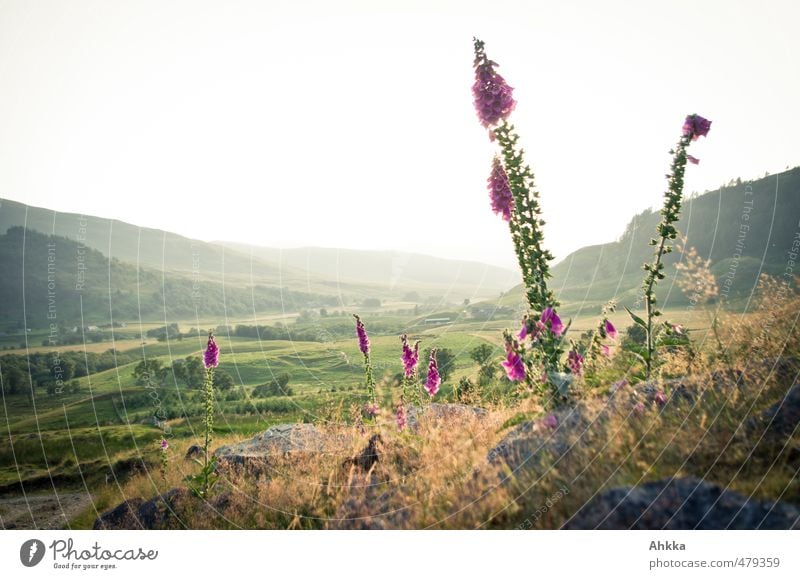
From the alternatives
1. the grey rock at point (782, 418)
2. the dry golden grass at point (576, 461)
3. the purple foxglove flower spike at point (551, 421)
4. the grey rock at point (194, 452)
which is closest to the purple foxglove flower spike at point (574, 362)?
the dry golden grass at point (576, 461)

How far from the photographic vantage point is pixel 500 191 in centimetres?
514

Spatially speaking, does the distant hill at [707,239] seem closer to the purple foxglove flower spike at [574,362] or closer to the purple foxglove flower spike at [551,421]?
the purple foxglove flower spike at [574,362]

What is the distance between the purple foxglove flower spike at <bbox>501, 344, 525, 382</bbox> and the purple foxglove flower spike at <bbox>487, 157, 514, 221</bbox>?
1.65 meters

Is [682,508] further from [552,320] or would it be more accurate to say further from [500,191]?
[500,191]

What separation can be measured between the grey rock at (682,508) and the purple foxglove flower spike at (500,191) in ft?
10.5

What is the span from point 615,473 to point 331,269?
18583cm

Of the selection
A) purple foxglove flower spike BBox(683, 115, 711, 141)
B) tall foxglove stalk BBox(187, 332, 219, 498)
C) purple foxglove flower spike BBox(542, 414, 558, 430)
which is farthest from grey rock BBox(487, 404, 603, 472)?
tall foxglove stalk BBox(187, 332, 219, 498)

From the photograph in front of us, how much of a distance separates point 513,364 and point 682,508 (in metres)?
2.11

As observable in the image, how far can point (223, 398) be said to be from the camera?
51.3m

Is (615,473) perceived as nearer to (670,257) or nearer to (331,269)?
(670,257)

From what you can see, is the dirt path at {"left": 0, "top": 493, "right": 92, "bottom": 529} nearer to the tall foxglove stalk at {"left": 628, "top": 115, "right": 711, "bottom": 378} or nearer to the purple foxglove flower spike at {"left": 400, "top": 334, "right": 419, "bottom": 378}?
the purple foxglove flower spike at {"left": 400, "top": 334, "right": 419, "bottom": 378}

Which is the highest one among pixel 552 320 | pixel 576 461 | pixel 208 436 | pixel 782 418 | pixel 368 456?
pixel 552 320

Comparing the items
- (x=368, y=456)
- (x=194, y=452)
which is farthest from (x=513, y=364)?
(x=194, y=452)

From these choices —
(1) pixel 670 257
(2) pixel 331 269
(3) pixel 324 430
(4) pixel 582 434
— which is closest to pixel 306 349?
(3) pixel 324 430
